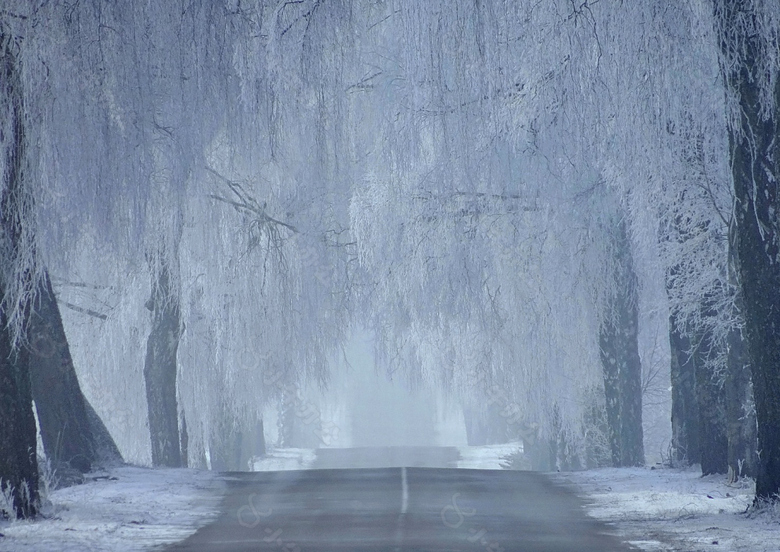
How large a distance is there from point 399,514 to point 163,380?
32.7ft

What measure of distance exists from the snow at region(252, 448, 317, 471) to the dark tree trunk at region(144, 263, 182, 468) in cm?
1589

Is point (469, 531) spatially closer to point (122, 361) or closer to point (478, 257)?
point (478, 257)

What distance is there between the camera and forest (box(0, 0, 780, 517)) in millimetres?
10961

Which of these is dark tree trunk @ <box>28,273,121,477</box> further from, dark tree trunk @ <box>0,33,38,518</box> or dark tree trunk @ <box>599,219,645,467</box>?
dark tree trunk @ <box>599,219,645,467</box>

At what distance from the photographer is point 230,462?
3080cm

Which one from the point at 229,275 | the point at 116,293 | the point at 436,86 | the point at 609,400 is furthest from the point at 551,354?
the point at 436,86

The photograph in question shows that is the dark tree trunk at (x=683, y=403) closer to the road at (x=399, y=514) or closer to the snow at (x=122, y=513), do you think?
the road at (x=399, y=514)

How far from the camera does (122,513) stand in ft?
39.3

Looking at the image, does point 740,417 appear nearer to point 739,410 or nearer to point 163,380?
point 739,410

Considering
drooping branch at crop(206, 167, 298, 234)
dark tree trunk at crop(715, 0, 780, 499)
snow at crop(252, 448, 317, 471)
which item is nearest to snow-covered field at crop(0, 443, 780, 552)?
dark tree trunk at crop(715, 0, 780, 499)

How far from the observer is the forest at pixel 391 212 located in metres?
11.0

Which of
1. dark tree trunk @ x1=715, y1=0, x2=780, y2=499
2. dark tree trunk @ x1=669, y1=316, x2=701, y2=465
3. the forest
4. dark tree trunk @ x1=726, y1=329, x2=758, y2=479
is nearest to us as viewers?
dark tree trunk @ x1=715, y1=0, x2=780, y2=499

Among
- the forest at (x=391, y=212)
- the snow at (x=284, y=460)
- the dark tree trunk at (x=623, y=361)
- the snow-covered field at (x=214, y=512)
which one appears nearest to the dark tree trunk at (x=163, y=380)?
the forest at (x=391, y=212)

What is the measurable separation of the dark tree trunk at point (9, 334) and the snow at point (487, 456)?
23.5 meters
